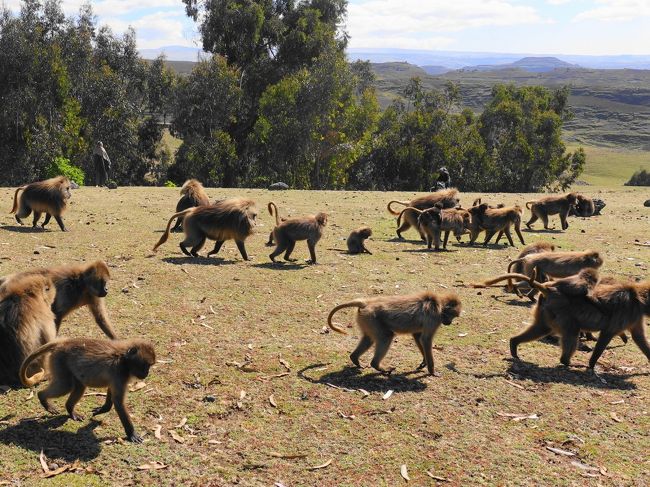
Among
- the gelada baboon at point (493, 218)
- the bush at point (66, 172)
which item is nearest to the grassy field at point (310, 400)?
the gelada baboon at point (493, 218)

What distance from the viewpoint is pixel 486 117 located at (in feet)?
207

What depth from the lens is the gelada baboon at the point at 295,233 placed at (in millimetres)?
15164

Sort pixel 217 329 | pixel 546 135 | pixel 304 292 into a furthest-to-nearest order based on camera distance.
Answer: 1. pixel 546 135
2. pixel 304 292
3. pixel 217 329

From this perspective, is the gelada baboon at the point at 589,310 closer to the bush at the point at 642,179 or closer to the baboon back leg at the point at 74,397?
the baboon back leg at the point at 74,397

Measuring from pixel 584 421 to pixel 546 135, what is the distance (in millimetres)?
57358

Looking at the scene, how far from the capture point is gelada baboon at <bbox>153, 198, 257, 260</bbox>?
14805mm

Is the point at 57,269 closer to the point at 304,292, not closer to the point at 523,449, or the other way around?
the point at 304,292

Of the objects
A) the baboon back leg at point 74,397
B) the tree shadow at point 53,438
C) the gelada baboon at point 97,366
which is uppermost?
the gelada baboon at point 97,366

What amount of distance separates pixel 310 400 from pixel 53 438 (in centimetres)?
299

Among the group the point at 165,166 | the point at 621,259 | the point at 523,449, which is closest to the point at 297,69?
the point at 165,166

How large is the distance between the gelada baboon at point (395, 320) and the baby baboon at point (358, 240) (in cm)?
740

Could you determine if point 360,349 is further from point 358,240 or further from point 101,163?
point 101,163

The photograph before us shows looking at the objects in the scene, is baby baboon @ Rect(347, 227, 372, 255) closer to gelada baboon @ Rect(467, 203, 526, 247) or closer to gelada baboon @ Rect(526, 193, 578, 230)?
gelada baboon @ Rect(467, 203, 526, 247)

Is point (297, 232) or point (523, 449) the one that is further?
point (297, 232)
